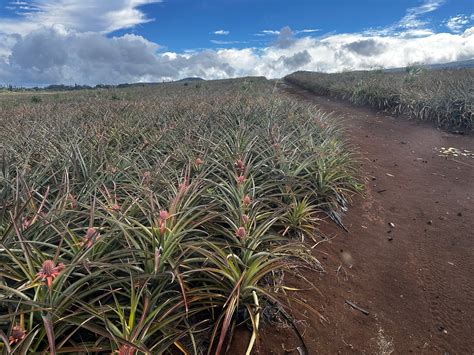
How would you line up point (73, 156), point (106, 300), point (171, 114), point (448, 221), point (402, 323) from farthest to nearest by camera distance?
point (171, 114)
point (448, 221)
point (73, 156)
point (402, 323)
point (106, 300)

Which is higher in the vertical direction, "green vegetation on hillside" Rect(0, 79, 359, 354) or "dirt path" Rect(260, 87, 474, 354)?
"green vegetation on hillside" Rect(0, 79, 359, 354)

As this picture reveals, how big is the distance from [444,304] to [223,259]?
67.7 inches

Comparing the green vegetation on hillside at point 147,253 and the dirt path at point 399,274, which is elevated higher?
the green vegetation on hillside at point 147,253

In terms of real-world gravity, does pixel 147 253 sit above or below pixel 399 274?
above

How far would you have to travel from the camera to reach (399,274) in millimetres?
2588

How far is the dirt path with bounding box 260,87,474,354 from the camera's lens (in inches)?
75.0

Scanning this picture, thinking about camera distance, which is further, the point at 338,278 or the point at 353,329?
the point at 338,278

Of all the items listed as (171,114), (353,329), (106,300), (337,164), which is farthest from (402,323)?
(171,114)

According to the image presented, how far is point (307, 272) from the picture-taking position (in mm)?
2455

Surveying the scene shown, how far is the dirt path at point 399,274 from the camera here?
191 centimetres

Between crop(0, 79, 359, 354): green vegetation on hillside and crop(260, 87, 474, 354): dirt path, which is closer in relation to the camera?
crop(0, 79, 359, 354): green vegetation on hillside

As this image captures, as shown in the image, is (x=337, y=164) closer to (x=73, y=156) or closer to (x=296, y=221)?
(x=296, y=221)

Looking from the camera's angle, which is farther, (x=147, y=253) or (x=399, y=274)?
(x=399, y=274)

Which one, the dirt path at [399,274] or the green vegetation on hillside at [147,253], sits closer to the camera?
the green vegetation on hillside at [147,253]
